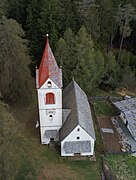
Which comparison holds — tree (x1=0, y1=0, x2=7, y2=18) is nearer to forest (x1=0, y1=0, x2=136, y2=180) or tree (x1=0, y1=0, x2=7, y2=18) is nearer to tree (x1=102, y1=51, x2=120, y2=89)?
forest (x1=0, y1=0, x2=136, y2=180)

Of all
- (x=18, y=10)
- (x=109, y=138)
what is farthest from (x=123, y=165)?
(x=18, y=10)

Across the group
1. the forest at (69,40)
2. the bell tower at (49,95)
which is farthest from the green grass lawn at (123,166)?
the forest at (69,40)

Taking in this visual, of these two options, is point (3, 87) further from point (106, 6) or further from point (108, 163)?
point (106, 6)

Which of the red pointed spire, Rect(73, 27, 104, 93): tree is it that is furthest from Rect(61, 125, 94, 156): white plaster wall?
Rect(73, 27, 104, 93): tree

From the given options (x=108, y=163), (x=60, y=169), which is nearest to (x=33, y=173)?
(x=60, y=169)

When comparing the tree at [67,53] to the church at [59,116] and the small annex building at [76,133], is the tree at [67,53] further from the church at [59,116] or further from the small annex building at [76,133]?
the small annex building at [76,133]

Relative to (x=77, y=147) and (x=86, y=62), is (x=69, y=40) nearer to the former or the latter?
(x=86, y=62)
